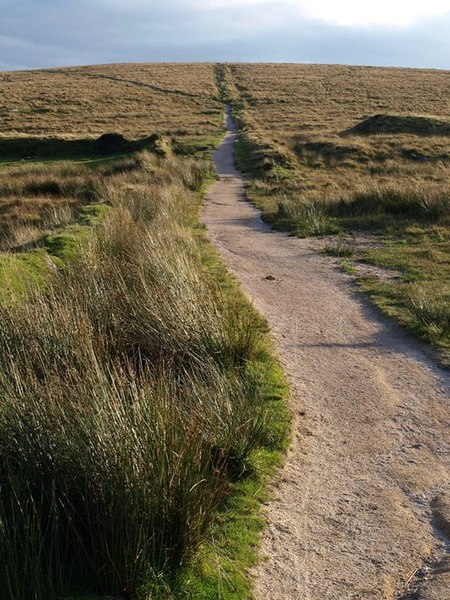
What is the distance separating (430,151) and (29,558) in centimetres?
3095

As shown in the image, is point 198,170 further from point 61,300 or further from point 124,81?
point 124,81

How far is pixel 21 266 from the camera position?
27.1 ft

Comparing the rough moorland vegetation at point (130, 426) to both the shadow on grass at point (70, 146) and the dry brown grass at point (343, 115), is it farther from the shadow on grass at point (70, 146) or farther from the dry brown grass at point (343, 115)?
the shadow on grass at point (70, 146)

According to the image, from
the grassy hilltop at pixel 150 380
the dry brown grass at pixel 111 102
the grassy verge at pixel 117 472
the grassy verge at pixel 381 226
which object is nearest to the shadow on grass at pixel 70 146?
the dry brown grass at pixel 111 102

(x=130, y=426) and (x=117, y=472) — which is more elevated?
(x=130, y=426)

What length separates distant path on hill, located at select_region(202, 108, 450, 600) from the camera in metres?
3.47

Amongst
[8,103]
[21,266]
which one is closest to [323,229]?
[21,266]

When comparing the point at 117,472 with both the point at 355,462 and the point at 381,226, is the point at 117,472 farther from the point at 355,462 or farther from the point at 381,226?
the point at 381,226

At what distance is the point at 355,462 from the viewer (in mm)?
4582

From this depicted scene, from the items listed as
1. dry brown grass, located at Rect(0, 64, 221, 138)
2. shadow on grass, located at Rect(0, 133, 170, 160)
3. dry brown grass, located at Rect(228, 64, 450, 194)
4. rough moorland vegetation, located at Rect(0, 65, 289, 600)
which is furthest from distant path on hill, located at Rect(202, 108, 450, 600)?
dry brown grass, located at Rect(0, 64, 221, 138)

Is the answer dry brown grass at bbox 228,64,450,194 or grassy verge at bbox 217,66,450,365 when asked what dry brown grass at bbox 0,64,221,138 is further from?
grassy verge at bbox 217,66,450,365

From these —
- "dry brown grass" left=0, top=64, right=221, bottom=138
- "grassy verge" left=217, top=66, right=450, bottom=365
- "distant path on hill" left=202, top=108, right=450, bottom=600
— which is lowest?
"distant path on hill" left=202, top=108, right=450, bottom=600

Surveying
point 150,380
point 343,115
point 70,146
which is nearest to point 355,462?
point 150,380

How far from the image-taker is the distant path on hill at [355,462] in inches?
137
